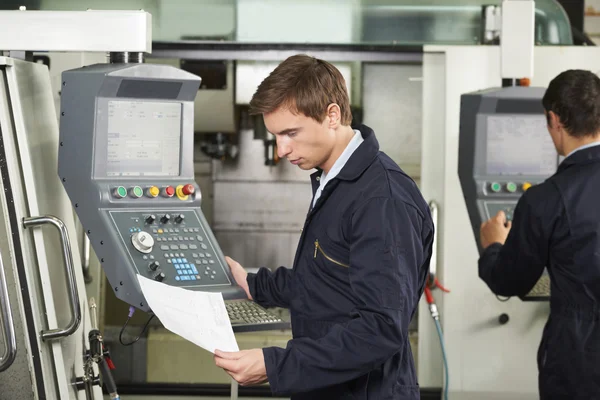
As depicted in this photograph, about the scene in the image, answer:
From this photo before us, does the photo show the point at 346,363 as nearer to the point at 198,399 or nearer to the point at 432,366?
→ the point at 432,366

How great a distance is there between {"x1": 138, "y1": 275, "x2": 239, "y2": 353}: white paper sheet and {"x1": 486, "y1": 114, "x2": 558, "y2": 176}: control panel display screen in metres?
1.48

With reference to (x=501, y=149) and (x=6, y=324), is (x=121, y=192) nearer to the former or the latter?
(x=6, y=324)

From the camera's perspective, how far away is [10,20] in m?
1.91

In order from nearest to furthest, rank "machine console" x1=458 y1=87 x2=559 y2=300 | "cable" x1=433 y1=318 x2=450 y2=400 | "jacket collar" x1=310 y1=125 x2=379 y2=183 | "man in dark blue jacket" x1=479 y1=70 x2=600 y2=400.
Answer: "jacket collar" x1=310 y1=125 x2=379 y2=183 < "man in dark blue jacket" x1=479 y1=70 x2=600 y2=400 < "machine console" x1=458 y1=87 x2=559 y2=300 < "cable" x1=433 y1=318 x2=450 y2=400

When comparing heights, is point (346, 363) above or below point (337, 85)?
below

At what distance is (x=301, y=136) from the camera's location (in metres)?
1.43

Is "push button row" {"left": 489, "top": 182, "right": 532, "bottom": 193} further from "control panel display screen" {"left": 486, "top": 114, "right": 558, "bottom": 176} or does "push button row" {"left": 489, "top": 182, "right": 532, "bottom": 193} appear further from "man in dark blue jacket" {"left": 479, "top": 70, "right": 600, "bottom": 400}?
"man in dark blue jacket" {"left": 479, "top": 70, "right": 600, "bottom": 400}

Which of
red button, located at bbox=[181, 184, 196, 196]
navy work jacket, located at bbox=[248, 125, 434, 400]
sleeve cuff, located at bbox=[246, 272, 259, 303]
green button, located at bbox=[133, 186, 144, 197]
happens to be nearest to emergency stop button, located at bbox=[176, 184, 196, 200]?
red button, located at bbox=[181, 184, 196, 196]

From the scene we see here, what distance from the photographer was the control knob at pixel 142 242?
185 centimetres

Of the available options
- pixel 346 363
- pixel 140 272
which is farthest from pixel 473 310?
pixel 346 363

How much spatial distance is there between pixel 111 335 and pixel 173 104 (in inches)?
75.3

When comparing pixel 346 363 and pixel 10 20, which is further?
pixel 10 20

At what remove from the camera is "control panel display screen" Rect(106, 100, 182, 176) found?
6.46ft

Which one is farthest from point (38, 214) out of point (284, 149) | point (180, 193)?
point (284, 149)
